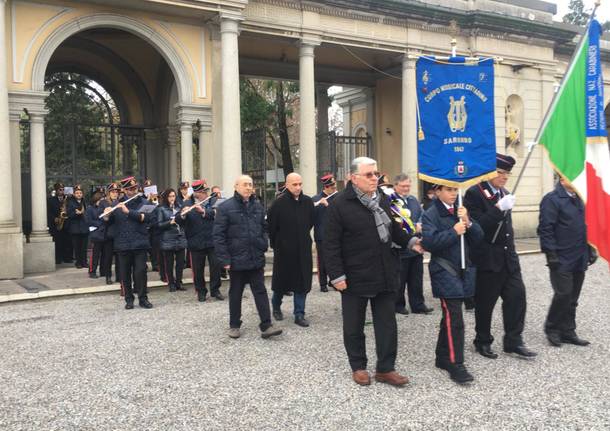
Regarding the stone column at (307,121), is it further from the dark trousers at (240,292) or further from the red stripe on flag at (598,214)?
the red stripe on flag at (598,214)

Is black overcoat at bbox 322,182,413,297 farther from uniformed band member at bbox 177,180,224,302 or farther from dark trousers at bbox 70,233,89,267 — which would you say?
dark trousers at bbox 70,233,89,267

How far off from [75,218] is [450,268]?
9463 millimetres

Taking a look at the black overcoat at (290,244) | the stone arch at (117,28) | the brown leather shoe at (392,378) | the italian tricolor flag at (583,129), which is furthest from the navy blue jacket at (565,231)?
the stone arch at (117,28)

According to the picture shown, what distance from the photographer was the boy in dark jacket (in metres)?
4.66

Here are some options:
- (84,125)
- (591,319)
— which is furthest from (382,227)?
(84,125)

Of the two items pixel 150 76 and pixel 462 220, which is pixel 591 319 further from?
pixel 150 76

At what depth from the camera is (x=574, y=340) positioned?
5.77 meters

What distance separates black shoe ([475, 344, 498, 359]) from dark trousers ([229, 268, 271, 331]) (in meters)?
2.16

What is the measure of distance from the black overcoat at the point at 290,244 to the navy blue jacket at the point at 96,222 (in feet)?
16.0

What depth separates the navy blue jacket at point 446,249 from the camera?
4695mm

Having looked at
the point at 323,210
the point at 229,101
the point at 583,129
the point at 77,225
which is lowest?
the point at 77,225

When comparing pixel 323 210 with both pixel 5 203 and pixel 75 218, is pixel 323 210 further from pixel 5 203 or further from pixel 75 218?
pixel 75 218

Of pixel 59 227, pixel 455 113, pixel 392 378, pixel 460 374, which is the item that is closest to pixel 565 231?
pixel 455 113

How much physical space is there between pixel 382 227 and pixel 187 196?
17.5 feet
